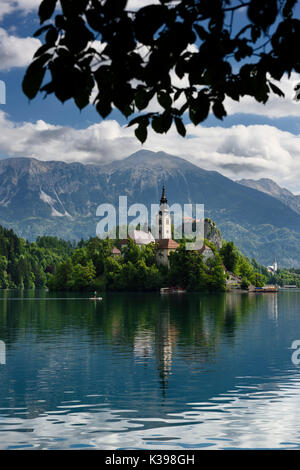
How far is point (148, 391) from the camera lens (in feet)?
85.6

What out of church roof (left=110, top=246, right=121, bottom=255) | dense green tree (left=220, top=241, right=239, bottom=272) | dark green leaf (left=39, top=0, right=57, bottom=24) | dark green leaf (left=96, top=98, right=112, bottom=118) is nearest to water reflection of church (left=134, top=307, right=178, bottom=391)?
dark green leaf (left=96, top=98, right=112, bottom=118)

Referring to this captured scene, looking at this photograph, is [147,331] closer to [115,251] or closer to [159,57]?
[159,57]

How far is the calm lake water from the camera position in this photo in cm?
1880

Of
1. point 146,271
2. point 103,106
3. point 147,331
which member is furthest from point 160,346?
point 146,271

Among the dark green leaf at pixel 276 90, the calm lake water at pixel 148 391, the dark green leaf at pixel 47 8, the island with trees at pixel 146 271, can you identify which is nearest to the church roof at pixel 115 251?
the island with trees at pixel 146 271

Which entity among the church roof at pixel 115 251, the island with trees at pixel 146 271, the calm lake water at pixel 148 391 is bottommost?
the calm lake water at pixel 148 391

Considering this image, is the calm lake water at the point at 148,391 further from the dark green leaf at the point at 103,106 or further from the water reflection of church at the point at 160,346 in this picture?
the dark green leaf at the point at 103,106

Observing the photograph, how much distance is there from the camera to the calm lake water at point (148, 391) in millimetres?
18797

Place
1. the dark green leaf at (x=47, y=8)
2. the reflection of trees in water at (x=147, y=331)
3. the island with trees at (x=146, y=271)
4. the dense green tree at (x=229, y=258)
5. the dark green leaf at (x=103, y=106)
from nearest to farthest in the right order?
1. the dark green leaf at (x=47, y=8)
2. the dark green leaf at (x=103, y=106)
3. the reflection of trees in water at (x=147, y=331)
4. the island with trees at (x=146, y=271)
5. the dense green tree at (x=229, y=258)

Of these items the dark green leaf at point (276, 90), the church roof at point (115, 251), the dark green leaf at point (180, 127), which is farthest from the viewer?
the church roof at point (115, 251)

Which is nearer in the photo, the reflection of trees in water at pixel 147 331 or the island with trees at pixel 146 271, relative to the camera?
the reflection of trees in water at pixel 147 331

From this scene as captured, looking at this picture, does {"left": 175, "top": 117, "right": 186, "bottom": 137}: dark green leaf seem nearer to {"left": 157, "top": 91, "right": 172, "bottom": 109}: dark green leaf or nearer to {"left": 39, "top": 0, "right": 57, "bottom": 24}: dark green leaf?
{"left": 157, "top": 91, "right": 172, "bottom": 109}: dark green leaf

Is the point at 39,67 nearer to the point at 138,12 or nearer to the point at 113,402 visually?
the point at 138,12
